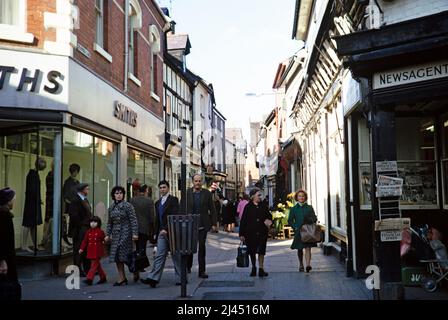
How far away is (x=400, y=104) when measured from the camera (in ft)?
24.1

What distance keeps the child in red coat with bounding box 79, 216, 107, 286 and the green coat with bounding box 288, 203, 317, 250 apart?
3.64 metres

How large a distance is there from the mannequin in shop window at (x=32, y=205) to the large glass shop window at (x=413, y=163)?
6.15 metres

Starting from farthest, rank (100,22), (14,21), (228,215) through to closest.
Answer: (228,215)
(100,22)
(14,21)

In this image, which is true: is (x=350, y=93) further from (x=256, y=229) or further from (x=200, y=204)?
(x=200, y=204)

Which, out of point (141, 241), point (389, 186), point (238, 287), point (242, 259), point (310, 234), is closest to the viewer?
point (389, 186)

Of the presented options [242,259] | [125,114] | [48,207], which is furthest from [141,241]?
[125,114]

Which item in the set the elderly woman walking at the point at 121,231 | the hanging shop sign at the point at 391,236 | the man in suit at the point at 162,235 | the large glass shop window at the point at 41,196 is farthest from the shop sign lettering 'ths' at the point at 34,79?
the hanging shop sign at the point at 391,236

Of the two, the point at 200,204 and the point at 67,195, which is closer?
the point at 200,204

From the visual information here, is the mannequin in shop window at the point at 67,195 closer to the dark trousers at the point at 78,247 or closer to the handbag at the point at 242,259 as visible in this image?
the dark trousers at the point at 78,247

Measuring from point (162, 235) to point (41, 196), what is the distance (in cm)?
305

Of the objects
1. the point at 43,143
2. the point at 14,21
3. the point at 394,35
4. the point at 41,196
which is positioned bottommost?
the point at 41,196

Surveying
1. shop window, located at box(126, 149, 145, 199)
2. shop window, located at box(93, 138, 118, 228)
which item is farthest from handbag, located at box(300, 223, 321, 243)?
shop window, located at box(126, 149, 145, 199)
